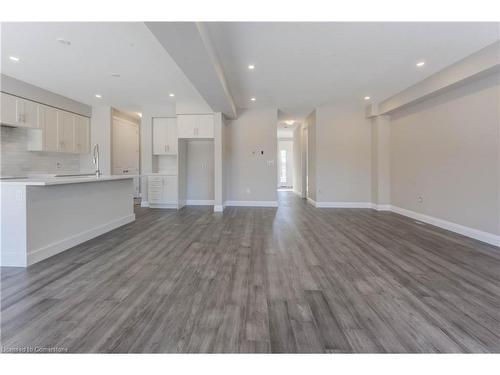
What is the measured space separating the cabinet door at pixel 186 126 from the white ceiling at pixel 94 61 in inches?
18.8

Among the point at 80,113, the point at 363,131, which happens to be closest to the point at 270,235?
the point at 363,131

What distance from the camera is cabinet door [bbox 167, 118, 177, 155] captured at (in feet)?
21.9

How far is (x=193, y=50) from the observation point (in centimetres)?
277

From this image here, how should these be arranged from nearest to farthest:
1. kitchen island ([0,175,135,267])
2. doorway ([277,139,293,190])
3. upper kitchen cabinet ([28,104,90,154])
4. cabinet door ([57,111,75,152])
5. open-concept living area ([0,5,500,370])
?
1. open-concept living area ([0,5,500,370])
2. kitchen island ([0,175,135,267])
3. upper kitchen cabinet ([28,104,90,154])
4. cabinet door ([57,111,75,152])
5. doorway ([277,139,293,190])

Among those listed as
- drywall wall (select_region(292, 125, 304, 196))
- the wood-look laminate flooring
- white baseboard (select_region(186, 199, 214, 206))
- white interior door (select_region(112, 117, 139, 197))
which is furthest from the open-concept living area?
drywall wall (select_region(292, 125, 304, 196))

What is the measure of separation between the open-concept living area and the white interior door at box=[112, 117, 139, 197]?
150 millimetres

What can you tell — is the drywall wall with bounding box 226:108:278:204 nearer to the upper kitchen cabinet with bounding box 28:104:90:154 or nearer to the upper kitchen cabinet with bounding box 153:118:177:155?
the upper kitchen cabinet with bounding box 153:118:177:155

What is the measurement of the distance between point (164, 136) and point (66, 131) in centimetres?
231

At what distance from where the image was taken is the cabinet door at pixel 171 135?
21.9ft

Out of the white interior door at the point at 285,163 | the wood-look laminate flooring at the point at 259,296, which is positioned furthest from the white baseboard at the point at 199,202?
the white interior door at the point at 285,163

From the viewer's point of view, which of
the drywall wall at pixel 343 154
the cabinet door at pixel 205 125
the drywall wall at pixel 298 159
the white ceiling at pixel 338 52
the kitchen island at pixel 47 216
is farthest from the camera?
the drywall wall at pixel 298 159

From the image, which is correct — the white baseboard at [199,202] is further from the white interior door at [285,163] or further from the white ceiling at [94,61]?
the white interior door at [285,163]

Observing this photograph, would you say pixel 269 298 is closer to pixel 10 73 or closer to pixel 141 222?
pixel 141 222

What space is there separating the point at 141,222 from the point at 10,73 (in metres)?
3.61
